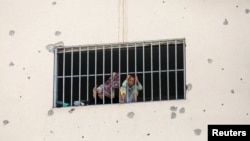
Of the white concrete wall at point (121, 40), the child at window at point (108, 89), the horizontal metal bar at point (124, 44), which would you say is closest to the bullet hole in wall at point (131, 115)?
the white concrete wall at point (121, 40)

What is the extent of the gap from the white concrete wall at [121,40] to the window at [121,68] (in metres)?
0.16

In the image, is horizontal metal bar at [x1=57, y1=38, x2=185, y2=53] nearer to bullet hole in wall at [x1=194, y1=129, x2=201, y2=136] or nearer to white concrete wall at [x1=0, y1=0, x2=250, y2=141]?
white concrete wall at [x1=0, y1=0, x2=250, y2=141]

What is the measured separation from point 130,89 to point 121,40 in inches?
37.7

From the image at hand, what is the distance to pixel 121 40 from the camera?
15.4m

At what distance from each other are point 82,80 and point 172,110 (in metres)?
1.94

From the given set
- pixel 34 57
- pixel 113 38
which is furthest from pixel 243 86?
pixel 34 57

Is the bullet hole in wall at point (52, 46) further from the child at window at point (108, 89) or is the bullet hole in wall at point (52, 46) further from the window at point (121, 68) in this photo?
the child at window at point (108, 89)

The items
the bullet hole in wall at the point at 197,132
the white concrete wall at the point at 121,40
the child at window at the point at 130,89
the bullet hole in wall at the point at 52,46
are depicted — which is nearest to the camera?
the bullet hole in wall at the point at 197,132

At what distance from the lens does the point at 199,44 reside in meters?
14.9

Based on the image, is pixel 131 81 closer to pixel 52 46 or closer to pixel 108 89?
pixel 108 89

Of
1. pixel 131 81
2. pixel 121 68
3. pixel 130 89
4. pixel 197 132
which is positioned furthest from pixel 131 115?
pixel 197 132

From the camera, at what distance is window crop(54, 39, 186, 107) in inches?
591

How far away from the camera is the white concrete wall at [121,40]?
14570 millimetres

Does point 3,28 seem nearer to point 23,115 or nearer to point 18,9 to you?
point 18,9
